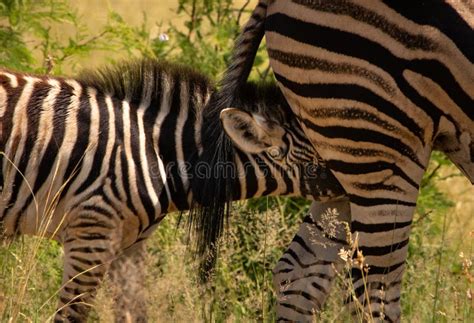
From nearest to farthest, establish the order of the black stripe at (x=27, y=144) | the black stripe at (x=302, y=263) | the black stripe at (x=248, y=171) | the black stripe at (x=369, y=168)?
the black stripe at (x=369, y=168) → the black stripe at (x=27, y=144) → the black stripe at (x=248, y=171) → the black stripe at (x=302, y=263)

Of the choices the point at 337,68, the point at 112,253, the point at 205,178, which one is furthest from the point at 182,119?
the point at 337,68

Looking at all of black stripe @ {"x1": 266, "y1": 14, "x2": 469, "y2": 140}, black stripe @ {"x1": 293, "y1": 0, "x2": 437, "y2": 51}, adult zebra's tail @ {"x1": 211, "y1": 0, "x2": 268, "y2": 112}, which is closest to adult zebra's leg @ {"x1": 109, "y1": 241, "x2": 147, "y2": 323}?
adult zebra's tail @ {"x1": 211, "y1": 0, "x2": 268, "y2": 112}

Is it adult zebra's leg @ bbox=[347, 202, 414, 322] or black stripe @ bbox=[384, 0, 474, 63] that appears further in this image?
adult zebra's leg @ bbox=[347, 202, 414, 322]

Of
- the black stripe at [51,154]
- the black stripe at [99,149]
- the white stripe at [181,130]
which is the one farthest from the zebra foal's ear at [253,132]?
the black stripe at [51,154]

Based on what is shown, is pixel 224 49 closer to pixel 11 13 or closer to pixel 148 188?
pixel 11 13

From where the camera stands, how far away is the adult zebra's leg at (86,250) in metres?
5.30

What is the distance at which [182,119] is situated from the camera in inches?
223

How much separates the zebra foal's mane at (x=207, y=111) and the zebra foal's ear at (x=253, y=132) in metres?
0.09

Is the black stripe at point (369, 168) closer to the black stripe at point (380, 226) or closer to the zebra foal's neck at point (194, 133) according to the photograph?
the black stripe at point (380, 226)

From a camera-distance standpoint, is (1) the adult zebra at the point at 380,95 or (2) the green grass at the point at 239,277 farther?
(2) the green grass at the point at 239,277

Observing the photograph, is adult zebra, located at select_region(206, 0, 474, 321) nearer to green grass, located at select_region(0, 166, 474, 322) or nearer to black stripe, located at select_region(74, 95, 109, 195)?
green grass, located at select_region(0, 166, 474, 322)

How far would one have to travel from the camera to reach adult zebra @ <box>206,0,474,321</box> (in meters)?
4.42

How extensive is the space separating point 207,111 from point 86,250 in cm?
103

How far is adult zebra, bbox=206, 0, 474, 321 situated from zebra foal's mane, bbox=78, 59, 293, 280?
767 millimetres
